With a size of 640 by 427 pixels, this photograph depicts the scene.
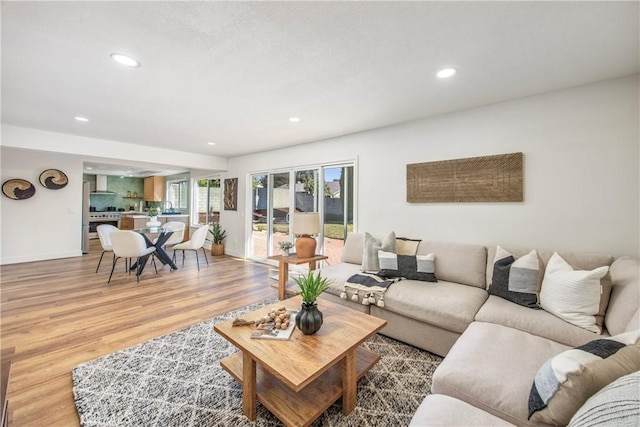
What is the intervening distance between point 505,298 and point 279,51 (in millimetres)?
2678

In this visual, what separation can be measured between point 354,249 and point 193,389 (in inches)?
90.5

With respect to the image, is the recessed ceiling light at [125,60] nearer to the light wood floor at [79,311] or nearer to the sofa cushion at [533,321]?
the light wood floor at [79,311]

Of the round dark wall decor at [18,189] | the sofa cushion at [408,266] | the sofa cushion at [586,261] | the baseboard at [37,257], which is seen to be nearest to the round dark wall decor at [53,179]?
the round dark wall decor at [18,189]

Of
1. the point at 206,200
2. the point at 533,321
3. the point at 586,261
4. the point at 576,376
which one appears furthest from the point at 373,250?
the point at 206,200

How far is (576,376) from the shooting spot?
0.92 meters

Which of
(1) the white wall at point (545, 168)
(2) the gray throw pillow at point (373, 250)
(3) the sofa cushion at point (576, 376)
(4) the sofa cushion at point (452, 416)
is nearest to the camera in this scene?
(3) the sofa cushion at point (576, 376)

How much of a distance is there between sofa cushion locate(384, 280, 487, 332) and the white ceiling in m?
1.89

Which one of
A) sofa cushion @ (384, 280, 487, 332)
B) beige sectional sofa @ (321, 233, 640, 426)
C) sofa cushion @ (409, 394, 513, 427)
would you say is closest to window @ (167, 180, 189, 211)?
beige sectional sofa @ (321, 233, 640, 426)

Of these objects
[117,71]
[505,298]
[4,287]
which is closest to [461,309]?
[505,298]

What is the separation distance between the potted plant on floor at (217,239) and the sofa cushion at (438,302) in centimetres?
494

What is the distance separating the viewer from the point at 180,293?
12.1 feet

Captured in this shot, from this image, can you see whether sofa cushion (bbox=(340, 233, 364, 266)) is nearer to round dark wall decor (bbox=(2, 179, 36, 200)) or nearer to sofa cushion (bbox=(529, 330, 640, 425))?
sofa cushion (bbox=(529, 330, 640, 425))

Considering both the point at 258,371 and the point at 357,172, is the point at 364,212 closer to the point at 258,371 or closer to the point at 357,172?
the point at 357,172

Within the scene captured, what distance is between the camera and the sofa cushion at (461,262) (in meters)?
2.62
